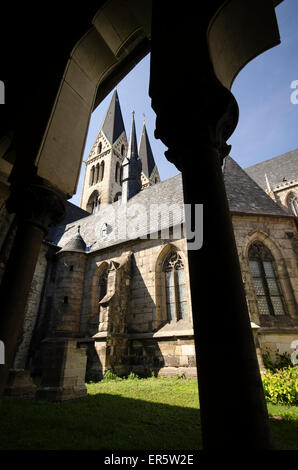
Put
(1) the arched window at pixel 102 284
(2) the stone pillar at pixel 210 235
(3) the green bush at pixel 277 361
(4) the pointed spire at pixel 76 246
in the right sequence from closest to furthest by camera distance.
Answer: (2) the stone pillar at pixel 210 235, (3) the green bush at pixel 277 361, (1) the arched window at pixel 102 284, (4) the pointed spire at pixel 76 246

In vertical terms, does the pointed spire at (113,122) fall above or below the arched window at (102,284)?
above

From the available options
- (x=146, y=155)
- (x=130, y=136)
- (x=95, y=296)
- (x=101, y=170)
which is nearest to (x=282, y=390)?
(x=95, y=296)

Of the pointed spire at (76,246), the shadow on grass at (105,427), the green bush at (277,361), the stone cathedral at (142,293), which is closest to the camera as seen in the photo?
the shadow on grass at (105,427)

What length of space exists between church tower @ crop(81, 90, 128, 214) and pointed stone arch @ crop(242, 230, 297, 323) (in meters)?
20.0

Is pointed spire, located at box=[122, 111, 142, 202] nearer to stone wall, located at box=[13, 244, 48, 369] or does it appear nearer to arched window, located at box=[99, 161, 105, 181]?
stone wall, located at box=[13, 244, 48, 369]

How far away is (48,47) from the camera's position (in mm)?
4527

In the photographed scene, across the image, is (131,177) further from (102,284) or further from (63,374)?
(63,374)

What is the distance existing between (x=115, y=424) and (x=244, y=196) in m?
10.5

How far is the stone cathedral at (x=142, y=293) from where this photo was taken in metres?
8.33

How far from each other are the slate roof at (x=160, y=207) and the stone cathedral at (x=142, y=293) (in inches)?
3.1

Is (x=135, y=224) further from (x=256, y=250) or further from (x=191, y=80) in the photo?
(x=191, y=80)

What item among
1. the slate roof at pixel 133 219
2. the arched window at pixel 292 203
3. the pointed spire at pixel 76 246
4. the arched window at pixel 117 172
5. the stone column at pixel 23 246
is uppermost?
the arched window at pixel 117 172

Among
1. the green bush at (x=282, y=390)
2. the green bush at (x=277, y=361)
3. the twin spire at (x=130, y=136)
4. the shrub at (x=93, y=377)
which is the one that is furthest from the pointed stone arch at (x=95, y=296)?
the twin spire at (x=130, y=136)

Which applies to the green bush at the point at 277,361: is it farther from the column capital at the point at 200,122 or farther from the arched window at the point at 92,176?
the arched window at the point at 92,176
